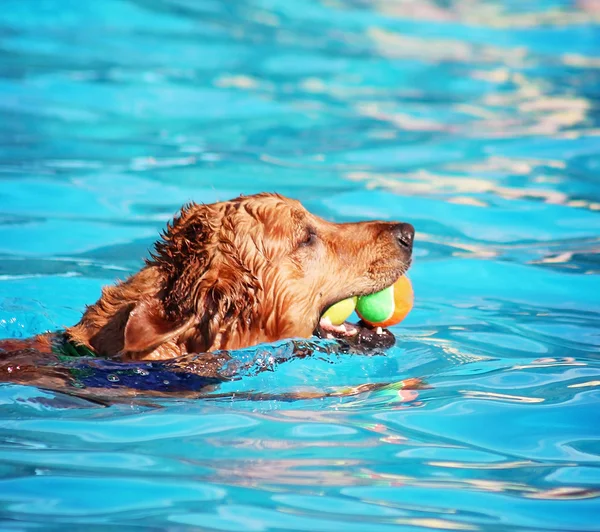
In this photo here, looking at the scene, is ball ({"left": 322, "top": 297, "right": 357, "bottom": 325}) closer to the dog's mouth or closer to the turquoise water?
the dog's mouth

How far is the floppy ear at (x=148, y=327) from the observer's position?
5.82 meters

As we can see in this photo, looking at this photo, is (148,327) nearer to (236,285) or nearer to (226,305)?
(226,305)

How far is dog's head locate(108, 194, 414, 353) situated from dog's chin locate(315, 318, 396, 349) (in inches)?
4.2

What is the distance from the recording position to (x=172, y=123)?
1438cm

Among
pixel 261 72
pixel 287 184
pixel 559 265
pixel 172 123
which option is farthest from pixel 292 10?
pixel 559 265

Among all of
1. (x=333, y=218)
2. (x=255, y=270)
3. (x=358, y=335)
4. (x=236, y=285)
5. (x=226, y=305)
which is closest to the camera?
(x=226, y=305)

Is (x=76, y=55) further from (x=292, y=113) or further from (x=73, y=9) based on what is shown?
(x=292, y=113)

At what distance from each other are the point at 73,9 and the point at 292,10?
414 centimetres

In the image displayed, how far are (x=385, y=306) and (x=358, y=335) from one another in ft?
0.88

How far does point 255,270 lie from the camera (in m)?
6.64

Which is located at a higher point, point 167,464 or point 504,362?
point 504,362

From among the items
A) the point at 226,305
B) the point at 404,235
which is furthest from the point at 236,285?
the point at 404,235

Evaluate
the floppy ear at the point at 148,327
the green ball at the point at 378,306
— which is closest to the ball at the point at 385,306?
the green ball at the point at 378,306

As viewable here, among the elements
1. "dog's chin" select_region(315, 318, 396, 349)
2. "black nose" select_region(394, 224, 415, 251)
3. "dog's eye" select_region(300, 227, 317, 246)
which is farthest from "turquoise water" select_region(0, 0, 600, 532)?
"black nose" select_region(394, 224, 415, 251)
